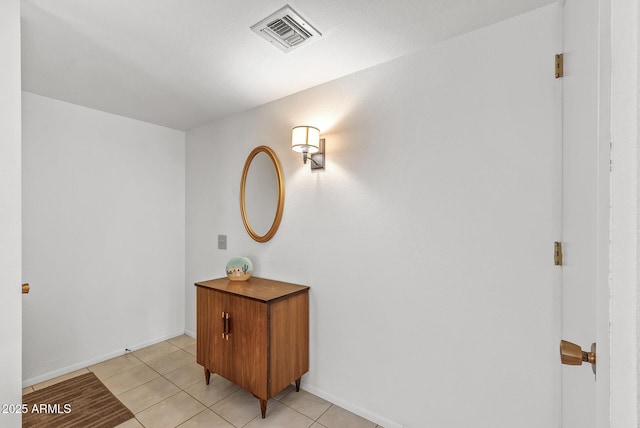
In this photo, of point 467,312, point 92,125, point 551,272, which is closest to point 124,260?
point 92,125

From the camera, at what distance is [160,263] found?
11.0ft

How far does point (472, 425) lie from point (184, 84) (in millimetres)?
2973

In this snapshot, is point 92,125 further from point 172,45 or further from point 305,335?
point 305,335

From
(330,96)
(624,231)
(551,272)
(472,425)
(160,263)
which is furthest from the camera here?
(160,263)

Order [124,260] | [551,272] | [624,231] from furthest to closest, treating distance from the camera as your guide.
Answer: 1. [124,260]
2. [551,272]
3. [624,231]

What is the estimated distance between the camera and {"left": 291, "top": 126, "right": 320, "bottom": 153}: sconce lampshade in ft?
7.07

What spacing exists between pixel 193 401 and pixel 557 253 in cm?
252

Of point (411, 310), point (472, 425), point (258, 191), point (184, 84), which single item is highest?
point (184, 84)

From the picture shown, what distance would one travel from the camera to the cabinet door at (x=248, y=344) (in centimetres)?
200

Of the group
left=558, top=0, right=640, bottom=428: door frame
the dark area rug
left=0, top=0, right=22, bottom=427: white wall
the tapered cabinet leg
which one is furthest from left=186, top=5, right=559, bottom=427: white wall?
left=0, top=0, right=22, bottom=427: white wall

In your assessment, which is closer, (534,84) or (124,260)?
(534,84)

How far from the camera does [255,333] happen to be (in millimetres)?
2041

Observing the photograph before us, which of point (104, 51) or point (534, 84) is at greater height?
point (104, 51)

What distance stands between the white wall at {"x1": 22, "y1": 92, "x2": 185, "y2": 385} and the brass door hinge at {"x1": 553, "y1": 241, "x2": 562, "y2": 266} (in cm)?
348
